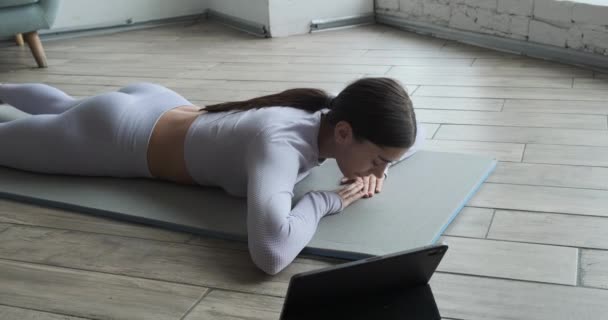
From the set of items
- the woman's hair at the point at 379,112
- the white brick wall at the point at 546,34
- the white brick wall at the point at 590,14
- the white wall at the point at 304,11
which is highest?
the woman's hair at the point at 379,112

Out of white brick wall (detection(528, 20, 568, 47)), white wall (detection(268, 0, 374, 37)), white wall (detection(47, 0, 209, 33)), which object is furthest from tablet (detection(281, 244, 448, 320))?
white wall (detection(47, 0, 209, 33))

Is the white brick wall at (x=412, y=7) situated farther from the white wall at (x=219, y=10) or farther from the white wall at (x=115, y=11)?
the white wall at (x=115, y=11)

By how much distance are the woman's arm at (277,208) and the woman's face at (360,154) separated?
0.09 meters

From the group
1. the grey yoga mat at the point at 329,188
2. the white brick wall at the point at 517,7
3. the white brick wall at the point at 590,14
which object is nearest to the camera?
the grey yoga mat at the point at 329,188

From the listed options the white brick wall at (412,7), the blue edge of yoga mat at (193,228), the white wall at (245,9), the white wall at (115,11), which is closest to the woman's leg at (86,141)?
the blue edge of yoga mat at (193,228)

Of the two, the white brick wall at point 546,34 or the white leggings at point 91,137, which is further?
the white brick wall at point 546,34

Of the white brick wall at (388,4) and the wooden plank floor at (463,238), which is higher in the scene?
the wooden plank floor at (463,238)

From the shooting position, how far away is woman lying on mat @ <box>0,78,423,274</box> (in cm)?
158

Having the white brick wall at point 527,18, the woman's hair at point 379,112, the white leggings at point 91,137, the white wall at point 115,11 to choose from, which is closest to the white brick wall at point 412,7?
the white brick wall at point 527,18

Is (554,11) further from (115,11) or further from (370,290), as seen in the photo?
(115,11)

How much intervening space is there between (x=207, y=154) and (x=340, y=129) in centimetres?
36

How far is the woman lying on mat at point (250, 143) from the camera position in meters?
1.58

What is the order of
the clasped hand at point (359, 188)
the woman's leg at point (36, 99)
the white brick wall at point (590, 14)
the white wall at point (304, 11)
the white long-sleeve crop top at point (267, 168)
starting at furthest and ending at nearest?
the white wall at point (304, 11)
the white brick wall at point (590, 14)
the woman's leg at point (36, 99)
the clasped hand at point (359, 188)
the white long-sleeve crop top at point (267, 168)

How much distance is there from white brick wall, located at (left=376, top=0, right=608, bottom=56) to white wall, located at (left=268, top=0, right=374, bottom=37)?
26 centimetres
